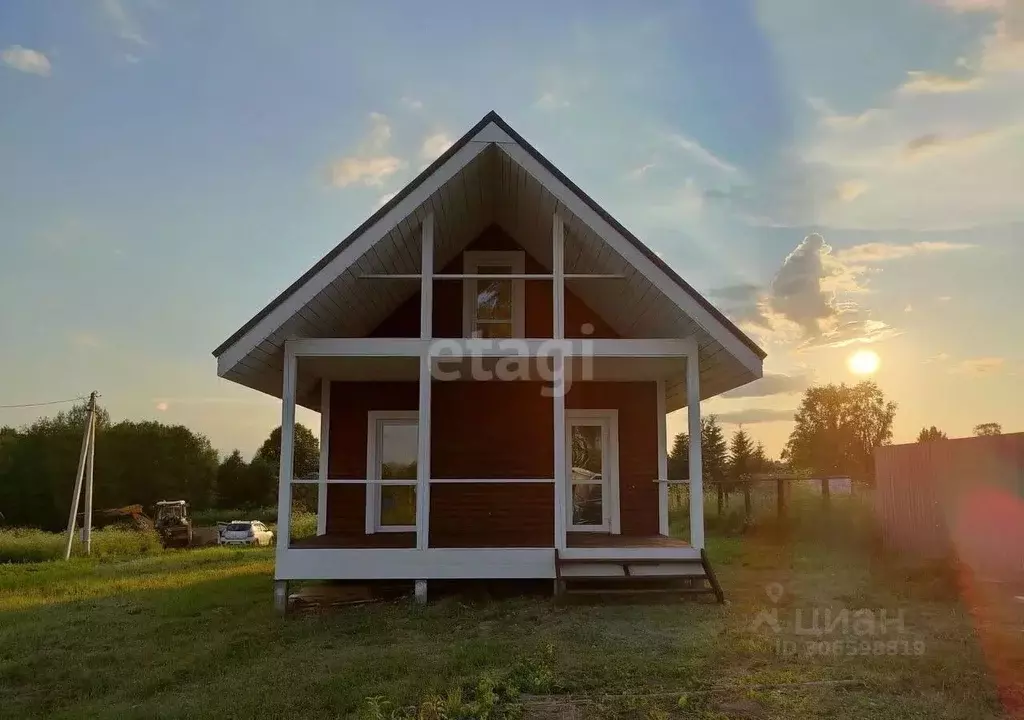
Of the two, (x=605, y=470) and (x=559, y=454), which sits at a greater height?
(x=559, y=454)

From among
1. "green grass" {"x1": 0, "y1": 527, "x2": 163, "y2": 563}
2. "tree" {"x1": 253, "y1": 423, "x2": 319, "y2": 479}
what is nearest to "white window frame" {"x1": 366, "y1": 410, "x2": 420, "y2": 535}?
"green grass" {"x1": 0, "y1": 527, "x2": 163, "y2": 563}

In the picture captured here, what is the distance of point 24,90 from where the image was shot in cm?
1214

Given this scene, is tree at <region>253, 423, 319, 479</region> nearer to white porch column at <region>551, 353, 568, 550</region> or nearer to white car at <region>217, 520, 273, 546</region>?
white car at <region>217, 520, 273, 546</region>

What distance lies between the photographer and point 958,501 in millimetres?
13047

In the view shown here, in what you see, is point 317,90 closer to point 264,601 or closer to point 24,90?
point 24,90

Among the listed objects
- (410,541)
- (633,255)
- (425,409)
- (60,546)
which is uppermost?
(633,255)

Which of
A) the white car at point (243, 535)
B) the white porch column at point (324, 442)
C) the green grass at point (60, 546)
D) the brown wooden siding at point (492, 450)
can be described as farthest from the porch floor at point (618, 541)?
the white car at point (243, 535)

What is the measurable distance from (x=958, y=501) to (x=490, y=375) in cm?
841

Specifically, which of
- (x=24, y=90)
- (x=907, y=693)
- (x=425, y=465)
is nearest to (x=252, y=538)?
(x=24, y=90)

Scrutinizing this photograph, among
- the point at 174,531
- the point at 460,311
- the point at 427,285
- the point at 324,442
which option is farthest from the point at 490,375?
the point at 174,531

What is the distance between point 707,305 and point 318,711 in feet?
21.5

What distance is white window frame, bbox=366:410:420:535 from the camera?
12234mm

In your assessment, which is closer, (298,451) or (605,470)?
(605,470)

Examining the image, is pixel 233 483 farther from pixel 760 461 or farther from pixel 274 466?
pixel 760 461
